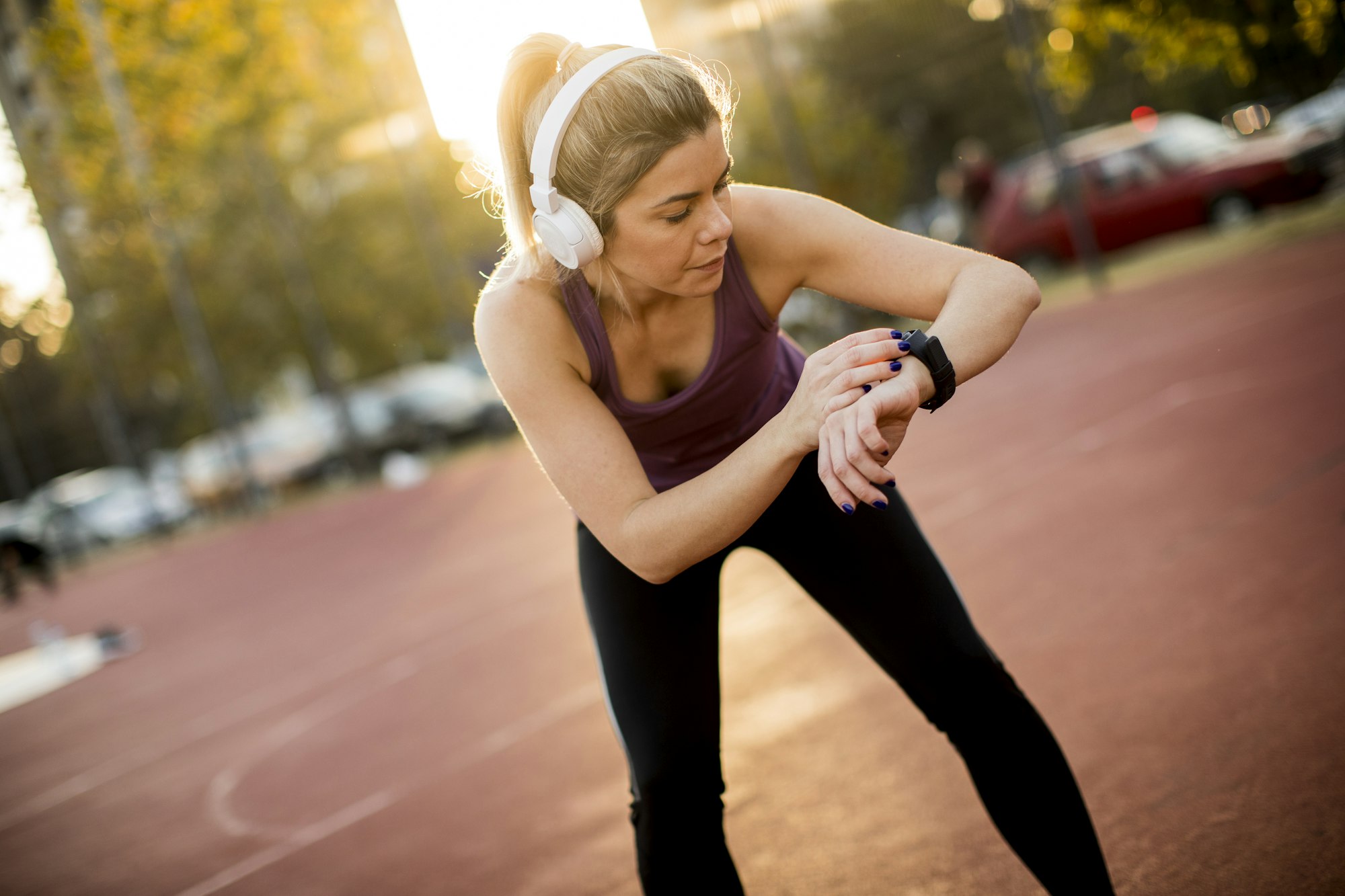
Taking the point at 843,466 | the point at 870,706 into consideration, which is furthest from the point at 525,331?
the point at 870,706

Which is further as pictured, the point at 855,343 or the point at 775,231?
the point at 775,231

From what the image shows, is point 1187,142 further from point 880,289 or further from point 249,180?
point 249,180

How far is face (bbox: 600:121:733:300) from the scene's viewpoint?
199cm

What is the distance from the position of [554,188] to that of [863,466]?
750 millimetres

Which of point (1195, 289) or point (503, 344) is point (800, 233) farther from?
point (1195, 289)

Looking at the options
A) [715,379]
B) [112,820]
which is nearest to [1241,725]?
[715,379]

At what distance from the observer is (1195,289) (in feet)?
43.3

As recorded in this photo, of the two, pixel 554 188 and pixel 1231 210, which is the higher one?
pixel 554 188

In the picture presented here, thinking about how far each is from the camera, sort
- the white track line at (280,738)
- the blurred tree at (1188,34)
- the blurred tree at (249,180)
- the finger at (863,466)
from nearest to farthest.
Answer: the finger at (863,466), the white track line at (280,738), the blurred tree at (1188,34), the blurred tree at (249,180)

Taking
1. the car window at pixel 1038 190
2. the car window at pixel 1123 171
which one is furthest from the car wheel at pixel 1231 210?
the car window at pixel 1038 190

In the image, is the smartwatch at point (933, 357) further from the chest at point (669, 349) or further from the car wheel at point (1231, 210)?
the car wheel at point (1231, 210)

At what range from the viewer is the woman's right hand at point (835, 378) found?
190 centimetres

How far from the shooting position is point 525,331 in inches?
84.9

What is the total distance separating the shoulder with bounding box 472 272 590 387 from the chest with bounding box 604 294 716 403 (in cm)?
13
